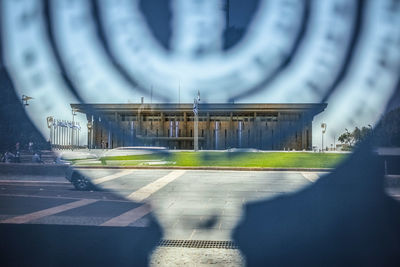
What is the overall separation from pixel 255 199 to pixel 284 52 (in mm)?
769

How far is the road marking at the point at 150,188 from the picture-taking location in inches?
76.0

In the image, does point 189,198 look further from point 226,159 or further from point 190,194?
point 226,159

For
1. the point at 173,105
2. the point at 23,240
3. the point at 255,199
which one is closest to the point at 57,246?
the point at 23,240

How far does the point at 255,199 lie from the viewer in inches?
66.9

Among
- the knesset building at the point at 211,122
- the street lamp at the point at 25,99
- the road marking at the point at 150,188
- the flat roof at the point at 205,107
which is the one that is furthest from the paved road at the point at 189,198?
the street lamp at the point at 25,99

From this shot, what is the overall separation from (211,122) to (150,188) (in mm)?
990

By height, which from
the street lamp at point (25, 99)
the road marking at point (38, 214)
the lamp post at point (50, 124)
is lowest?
the road marking at point (38, 214)

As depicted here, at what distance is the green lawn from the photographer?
1367mm

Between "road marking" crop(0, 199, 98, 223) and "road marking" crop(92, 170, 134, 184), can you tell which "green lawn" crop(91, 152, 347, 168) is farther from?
"road marking" crop(0, 199, 98, 223)

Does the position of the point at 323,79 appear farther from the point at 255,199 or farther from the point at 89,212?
the point at 89,212

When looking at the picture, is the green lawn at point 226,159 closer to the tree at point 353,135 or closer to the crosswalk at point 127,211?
the tree at point 353,135

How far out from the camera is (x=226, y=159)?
1340mm

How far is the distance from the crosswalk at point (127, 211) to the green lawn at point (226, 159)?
27cm

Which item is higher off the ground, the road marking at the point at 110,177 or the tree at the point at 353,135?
the tree at the point at 353,135
